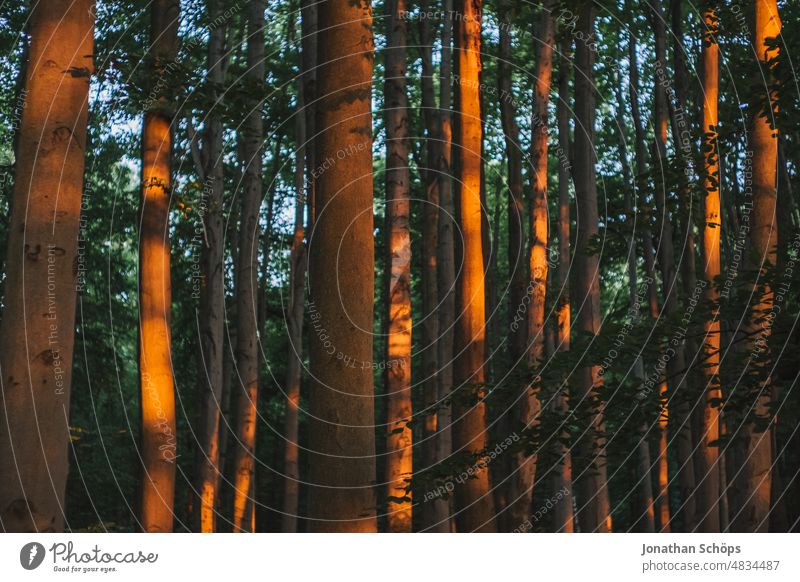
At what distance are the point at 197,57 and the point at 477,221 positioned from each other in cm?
1076

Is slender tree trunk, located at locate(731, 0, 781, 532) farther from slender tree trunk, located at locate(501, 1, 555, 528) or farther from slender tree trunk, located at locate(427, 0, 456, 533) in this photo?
slender tree trunk, located at locate(501, 1, 555, 528)

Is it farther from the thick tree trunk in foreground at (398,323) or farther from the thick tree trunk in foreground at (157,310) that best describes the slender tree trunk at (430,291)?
the thick tree trunk in foreground at (157,310)

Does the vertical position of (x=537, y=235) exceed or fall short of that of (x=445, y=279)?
it exceeds it

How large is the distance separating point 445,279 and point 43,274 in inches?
327

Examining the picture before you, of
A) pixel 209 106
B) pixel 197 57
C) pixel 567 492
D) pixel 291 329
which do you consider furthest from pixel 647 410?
pixel 197 57

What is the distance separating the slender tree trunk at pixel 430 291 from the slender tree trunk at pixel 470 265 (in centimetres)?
273

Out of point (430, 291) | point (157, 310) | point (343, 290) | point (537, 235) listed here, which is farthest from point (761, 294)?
point (430, 291)

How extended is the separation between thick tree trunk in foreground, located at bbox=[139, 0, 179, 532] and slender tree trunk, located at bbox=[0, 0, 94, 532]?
9.77ft

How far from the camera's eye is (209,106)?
863cm

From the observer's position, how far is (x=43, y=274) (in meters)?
5.91

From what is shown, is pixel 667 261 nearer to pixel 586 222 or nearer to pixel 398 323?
pixel 586 222

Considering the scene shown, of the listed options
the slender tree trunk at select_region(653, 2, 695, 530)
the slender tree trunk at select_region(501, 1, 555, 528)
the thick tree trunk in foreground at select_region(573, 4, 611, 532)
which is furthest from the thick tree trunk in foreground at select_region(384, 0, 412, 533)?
the slender tree trunk at select_region(653, 2, 695, 530)

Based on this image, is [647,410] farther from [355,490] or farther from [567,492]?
[567,492]

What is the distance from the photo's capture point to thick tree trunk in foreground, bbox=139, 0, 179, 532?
31.4 ft
